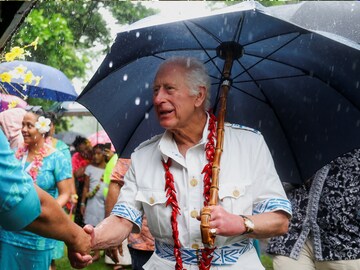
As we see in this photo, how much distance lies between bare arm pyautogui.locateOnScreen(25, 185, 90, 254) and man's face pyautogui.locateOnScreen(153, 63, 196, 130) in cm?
83

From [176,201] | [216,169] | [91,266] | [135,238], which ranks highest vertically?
[216,169]

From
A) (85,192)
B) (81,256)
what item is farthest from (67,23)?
(81,256)

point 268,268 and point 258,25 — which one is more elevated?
point 258,25

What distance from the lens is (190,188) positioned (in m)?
3.18

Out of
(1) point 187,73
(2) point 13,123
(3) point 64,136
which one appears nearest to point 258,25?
(1) point 187,73

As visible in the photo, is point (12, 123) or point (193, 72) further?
point (12, 123)

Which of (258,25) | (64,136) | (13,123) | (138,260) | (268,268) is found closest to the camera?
(258,25)

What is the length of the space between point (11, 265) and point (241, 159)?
2796 mm

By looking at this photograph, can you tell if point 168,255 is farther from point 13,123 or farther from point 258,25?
point 13,123

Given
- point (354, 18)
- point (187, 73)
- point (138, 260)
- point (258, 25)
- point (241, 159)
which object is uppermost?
point (354, 18)

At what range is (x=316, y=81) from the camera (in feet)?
12.0

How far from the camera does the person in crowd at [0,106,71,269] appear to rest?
5141 millimetres

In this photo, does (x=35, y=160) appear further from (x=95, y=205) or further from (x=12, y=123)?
(x=95, y=205)

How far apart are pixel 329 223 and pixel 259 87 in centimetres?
121
